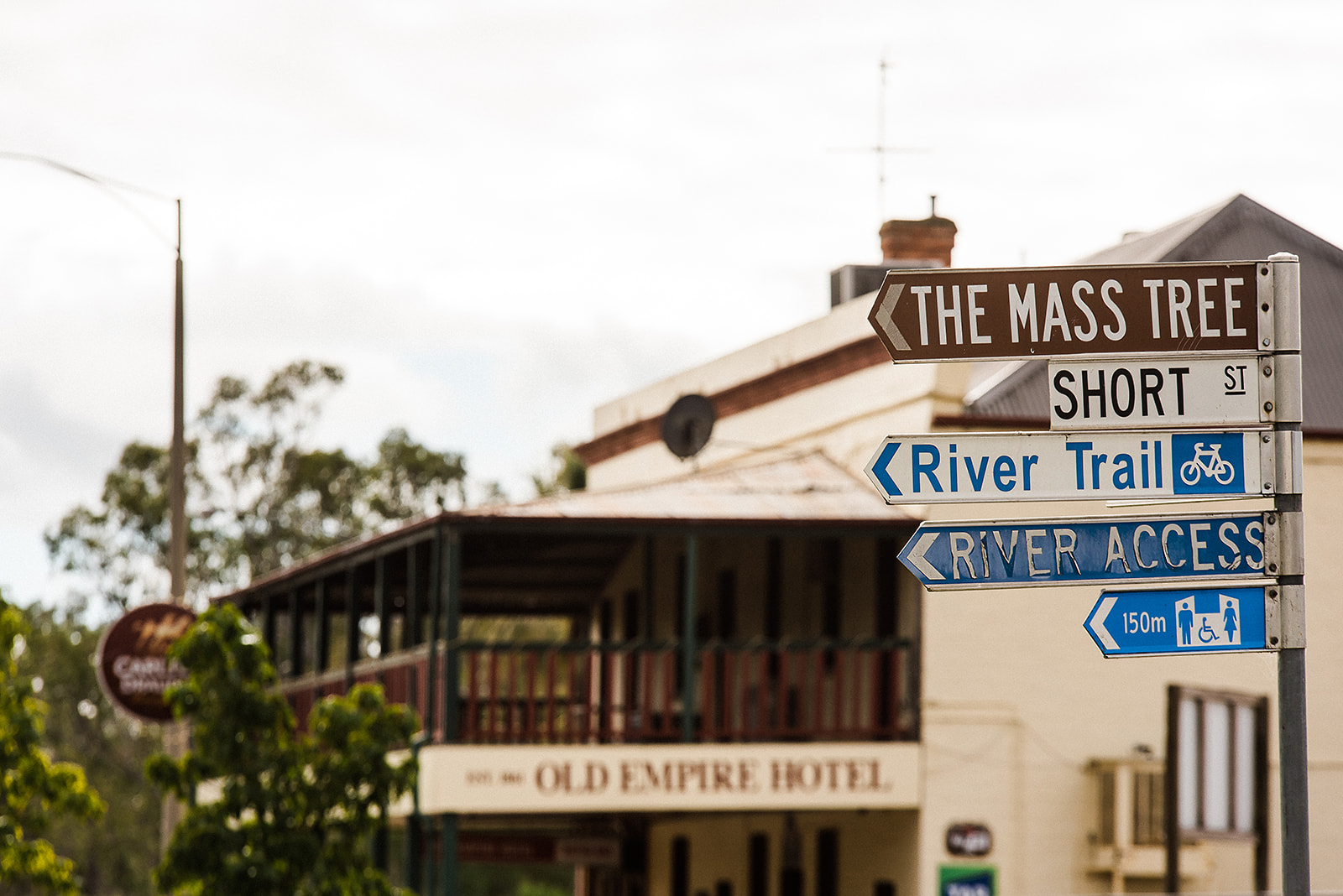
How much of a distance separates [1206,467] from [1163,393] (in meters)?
0.24

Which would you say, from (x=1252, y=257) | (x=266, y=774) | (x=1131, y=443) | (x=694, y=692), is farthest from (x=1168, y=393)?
(x=1252, y=257)

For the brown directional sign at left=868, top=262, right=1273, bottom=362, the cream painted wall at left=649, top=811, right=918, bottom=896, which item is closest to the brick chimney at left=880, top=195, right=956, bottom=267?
the cream painted wall at left=649, top=811, right=918, bottom=896

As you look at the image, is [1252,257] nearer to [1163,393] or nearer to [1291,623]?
[1163,393]

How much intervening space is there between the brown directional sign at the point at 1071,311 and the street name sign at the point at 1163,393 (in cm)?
4

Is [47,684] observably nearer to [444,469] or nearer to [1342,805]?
[444,469]

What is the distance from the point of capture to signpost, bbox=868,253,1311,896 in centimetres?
556

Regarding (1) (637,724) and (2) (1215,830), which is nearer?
(2) (1215,830)

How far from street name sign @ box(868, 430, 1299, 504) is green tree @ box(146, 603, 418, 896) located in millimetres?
8703

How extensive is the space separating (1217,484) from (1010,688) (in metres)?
11.1

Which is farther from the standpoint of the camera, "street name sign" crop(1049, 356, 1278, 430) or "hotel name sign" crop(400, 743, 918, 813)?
"hotel name sign" crop(400, 743, 918, 813)

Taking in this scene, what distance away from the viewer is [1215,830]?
1587 centimetres

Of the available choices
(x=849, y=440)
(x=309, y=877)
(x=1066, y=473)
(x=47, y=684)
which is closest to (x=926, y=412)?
(x=849, y=440)

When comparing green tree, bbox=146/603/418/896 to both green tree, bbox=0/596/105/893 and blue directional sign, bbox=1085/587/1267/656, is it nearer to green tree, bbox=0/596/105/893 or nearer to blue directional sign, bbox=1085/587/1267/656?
green tree, bbox=0/596/105/893

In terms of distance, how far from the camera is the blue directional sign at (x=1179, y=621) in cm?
549
